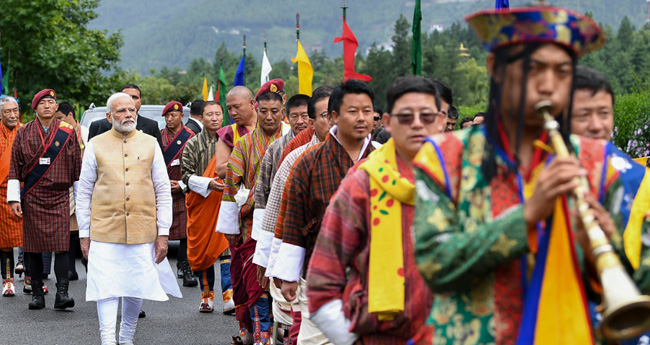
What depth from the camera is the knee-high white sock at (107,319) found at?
7577 mm

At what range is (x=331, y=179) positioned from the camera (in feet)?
17.4

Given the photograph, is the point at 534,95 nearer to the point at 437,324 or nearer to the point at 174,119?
the point at 437,324

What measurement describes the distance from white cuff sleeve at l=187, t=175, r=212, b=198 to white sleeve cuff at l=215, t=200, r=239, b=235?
179cm

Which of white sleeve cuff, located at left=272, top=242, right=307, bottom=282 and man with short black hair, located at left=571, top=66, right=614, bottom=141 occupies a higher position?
man with short black hair, located at left=571, top=66, right=614, bottom=141

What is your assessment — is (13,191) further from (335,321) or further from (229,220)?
(335,321)

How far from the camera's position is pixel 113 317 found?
7766 millimetres

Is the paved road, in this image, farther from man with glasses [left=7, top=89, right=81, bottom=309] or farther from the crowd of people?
the crowd of people

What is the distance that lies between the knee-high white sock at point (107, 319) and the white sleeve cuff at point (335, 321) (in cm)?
410

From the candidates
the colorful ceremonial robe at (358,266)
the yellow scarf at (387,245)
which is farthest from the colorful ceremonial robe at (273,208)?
the yellow scarf at (387,245)

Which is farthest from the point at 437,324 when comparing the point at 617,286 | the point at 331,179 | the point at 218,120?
the point at 218,120

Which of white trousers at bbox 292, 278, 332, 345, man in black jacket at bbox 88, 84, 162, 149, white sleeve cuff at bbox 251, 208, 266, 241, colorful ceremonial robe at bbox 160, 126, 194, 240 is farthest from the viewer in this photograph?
colorful ceremonial robe at bbox 160, 126, 194, 240

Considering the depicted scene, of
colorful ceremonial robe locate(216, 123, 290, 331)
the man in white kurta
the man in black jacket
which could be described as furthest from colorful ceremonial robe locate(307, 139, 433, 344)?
the man in black jacket

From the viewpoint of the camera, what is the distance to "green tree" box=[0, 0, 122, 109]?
32562 millimetres

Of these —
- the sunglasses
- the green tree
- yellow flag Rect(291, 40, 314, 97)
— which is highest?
the green tree
